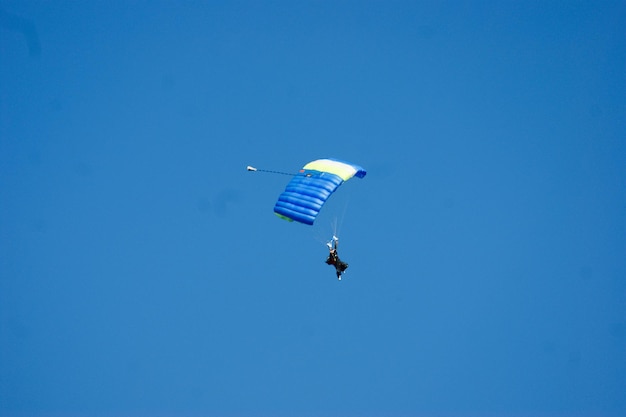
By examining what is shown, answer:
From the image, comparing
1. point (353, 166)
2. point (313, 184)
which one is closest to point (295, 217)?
point (313, 184)

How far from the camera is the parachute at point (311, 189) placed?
26766 millimetres

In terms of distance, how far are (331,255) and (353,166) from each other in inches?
118

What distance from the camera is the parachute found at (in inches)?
1054

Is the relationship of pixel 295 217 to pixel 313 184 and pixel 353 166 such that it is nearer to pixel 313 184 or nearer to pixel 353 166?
pixel 313 184

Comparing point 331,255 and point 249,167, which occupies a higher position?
point 249,167

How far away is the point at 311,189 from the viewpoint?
1078 inches

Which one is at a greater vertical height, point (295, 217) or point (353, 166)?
point (353, 166)

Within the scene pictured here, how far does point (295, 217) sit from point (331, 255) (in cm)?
245

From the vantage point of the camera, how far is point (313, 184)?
90.6 ft

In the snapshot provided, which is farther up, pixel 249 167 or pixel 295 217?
pixel 249 167

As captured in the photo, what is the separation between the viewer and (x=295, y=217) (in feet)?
87.4

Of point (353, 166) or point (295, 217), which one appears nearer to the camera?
point (295, 217)

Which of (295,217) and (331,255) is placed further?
(331,255)
